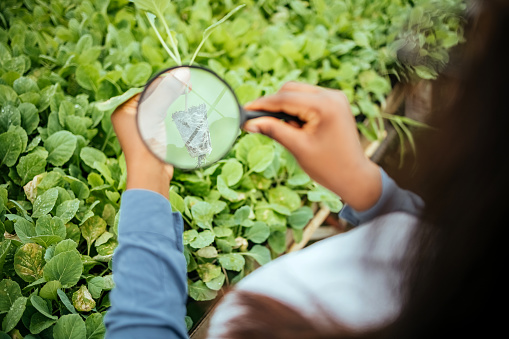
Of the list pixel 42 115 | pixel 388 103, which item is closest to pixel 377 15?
pixel 388 103

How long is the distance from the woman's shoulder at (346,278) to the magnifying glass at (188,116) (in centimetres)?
23

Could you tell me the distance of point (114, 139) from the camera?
3.24ft

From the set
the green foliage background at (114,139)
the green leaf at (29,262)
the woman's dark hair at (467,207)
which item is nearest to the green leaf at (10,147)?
the green foliage background at (114,139)

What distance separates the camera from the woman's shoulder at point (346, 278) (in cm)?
48

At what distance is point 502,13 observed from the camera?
353mm

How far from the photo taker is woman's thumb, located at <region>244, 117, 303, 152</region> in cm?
58

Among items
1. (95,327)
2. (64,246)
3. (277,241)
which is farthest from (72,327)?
(277,241)

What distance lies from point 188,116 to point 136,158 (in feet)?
0.38

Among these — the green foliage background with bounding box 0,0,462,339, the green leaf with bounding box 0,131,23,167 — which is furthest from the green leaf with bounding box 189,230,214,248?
the green leaf with bounding box 0,131,23,167

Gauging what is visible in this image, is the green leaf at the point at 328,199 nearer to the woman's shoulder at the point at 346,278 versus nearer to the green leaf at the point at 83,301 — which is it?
the woman's shoulder at the point at 346,278

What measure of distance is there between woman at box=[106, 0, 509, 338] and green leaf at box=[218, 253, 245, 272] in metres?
0.20

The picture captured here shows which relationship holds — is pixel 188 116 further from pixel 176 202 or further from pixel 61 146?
pixel 61 146

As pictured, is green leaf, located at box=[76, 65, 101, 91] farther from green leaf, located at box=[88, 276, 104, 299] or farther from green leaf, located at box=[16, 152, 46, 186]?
green leaf, located at box=[88, 276, 104, 299]

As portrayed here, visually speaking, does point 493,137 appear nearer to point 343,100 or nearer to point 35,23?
point 343,100
